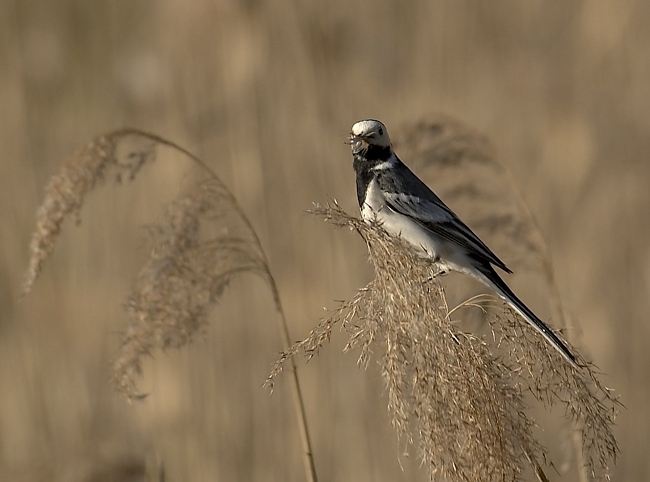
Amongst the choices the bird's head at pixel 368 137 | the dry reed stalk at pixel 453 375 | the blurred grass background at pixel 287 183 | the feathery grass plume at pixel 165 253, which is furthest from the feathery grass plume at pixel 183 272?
the blurred grass background at pixel 287 183

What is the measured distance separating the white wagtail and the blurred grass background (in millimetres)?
1288

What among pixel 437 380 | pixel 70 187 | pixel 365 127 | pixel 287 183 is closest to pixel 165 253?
pixel 70 187

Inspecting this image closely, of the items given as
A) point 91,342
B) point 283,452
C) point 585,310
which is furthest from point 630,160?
point 91,342

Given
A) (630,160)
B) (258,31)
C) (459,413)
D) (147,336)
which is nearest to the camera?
(459,413)

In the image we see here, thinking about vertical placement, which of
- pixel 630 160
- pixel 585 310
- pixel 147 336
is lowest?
pixel 147 336

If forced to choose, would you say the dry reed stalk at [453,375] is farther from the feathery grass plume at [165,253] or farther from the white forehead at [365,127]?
the white forehead at [365,127]

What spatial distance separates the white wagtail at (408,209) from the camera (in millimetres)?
3115

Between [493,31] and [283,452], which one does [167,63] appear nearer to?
[493,31]

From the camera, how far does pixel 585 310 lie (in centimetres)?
516

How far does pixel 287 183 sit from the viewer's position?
15.7ft

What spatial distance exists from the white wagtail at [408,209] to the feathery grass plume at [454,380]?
0.98 m

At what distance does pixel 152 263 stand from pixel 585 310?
129 inches

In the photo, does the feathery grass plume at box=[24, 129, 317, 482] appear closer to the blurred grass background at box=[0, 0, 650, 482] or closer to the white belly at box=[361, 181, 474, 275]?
the white belly at box=[361, 181, 474, 275]

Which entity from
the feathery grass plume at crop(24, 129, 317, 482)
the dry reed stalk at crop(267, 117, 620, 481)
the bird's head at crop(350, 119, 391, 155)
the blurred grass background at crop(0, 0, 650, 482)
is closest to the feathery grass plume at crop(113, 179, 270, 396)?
the feathery grass plume at crop(24, 129, 317, 482)
